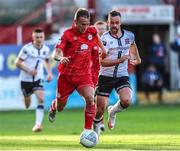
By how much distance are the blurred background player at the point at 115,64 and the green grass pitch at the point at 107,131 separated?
0.81 m

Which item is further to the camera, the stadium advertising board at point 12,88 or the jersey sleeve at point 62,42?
the stadium advertising board at point 12,88

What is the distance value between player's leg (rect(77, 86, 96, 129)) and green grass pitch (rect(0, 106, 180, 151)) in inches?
18.7

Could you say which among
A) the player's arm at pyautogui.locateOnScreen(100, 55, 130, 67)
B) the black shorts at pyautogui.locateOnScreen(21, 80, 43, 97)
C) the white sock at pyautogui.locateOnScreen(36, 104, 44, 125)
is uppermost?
the player's arm at pyautogui.locateOnScreen(100, 55, 130, 67)

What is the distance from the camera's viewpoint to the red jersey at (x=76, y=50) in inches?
637

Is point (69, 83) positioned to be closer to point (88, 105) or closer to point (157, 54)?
point (88, 105)

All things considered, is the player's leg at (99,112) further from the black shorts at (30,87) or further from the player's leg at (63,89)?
the black shorts at (30,87)

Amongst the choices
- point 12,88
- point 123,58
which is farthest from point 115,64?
point 12,88

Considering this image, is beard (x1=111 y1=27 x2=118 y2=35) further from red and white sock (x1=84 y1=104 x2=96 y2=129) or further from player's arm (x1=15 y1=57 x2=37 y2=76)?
player's arm (x1=15 y1=57 x2=37 y2=76)

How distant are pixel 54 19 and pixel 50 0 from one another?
0.82 meters

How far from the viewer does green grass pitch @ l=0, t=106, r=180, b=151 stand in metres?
16.0

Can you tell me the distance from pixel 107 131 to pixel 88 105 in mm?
5434

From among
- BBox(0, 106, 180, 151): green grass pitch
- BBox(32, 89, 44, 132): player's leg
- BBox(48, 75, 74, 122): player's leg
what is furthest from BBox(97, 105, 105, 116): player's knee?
BBox(32, 89, 44, 132): player's leg

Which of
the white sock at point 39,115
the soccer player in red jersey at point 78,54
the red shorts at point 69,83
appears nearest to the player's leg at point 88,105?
the soccer player in red jersey at point 78,54

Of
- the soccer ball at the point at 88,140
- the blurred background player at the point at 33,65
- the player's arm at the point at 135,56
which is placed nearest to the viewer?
the soccer ball at the point at 88,140
